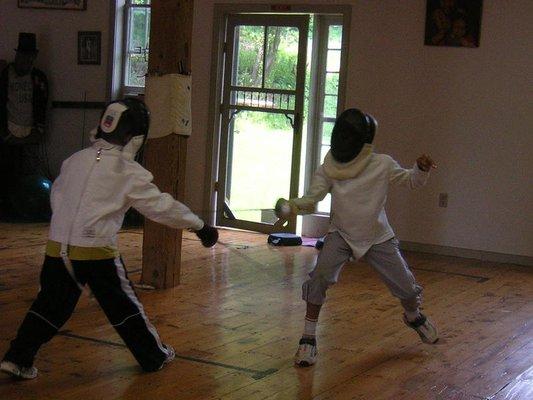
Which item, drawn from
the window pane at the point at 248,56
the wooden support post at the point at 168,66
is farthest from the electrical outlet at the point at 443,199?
the wooden support post at the point at 168,66

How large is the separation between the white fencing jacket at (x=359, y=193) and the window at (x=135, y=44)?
5.11 m

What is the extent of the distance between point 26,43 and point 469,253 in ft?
15.3

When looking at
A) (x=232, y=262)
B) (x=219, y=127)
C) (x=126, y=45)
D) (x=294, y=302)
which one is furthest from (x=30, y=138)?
(x=294, y=302)

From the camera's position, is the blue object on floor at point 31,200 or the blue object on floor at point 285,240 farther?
the blue object on floor at point 31,200

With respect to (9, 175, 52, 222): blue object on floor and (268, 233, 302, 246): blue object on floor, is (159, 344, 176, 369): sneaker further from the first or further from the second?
(9, 175, 52, 222): blue object on floor

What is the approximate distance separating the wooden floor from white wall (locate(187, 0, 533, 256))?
72 centimetres

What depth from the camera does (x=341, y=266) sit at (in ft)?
14.2

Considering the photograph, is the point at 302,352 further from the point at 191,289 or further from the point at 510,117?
the point at 510,117

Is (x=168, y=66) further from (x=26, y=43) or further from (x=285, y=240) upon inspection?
(x=26, y=43)

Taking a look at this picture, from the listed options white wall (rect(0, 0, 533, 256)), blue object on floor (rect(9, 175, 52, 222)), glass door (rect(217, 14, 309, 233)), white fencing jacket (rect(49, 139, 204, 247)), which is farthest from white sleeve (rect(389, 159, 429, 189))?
blue object on floor (rect(9, 175, 52, 222))

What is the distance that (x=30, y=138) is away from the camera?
912cm

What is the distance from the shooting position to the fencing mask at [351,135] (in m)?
4.24

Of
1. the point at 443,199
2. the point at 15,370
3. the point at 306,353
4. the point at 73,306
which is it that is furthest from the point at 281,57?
the point at 15,370

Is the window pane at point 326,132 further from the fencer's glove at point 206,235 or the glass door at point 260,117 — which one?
the fencer's glove at point 206,235
